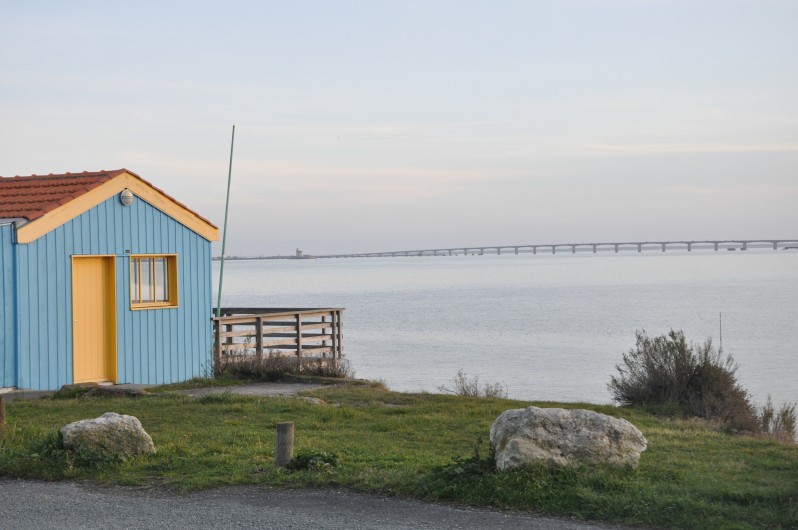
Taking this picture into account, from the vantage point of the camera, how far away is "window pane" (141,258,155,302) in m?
17.2

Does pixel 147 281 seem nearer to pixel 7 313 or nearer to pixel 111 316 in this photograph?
pixel 111 316

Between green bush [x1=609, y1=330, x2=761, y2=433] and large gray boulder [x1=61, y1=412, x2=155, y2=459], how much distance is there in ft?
26.4

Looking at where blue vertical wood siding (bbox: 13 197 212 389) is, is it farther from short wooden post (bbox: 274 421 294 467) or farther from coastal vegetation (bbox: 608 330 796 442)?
short wooden post (bbox: 274 421 294 467)

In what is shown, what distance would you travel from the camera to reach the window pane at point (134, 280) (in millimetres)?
16953

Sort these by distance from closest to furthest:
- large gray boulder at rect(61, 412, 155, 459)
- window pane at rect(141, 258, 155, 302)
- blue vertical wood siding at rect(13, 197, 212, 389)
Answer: large gray boulder at rect(61, 412, 155, 459) → blue vertical wood siding at rect(13, 197, 212, 389) → window pane at rect(141, 258, 155, 302)

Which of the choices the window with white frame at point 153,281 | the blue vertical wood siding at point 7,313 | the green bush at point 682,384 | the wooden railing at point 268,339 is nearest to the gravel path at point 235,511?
the blue vertical wood siding at point 7,313

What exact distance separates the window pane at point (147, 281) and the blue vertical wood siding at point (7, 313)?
8.63ft

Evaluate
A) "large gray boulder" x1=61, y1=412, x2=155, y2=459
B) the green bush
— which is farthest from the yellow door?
the green bush

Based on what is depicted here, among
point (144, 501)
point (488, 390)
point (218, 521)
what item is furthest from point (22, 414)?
point (488, 390)

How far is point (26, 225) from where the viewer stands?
49.1 ft

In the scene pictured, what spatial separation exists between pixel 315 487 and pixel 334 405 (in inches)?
220

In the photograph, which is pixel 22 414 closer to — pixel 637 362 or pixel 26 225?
pixel 26 225

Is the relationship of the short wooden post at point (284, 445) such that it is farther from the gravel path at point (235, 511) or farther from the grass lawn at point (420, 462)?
the gravel path at point (235, 511)

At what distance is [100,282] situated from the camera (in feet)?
53.9
